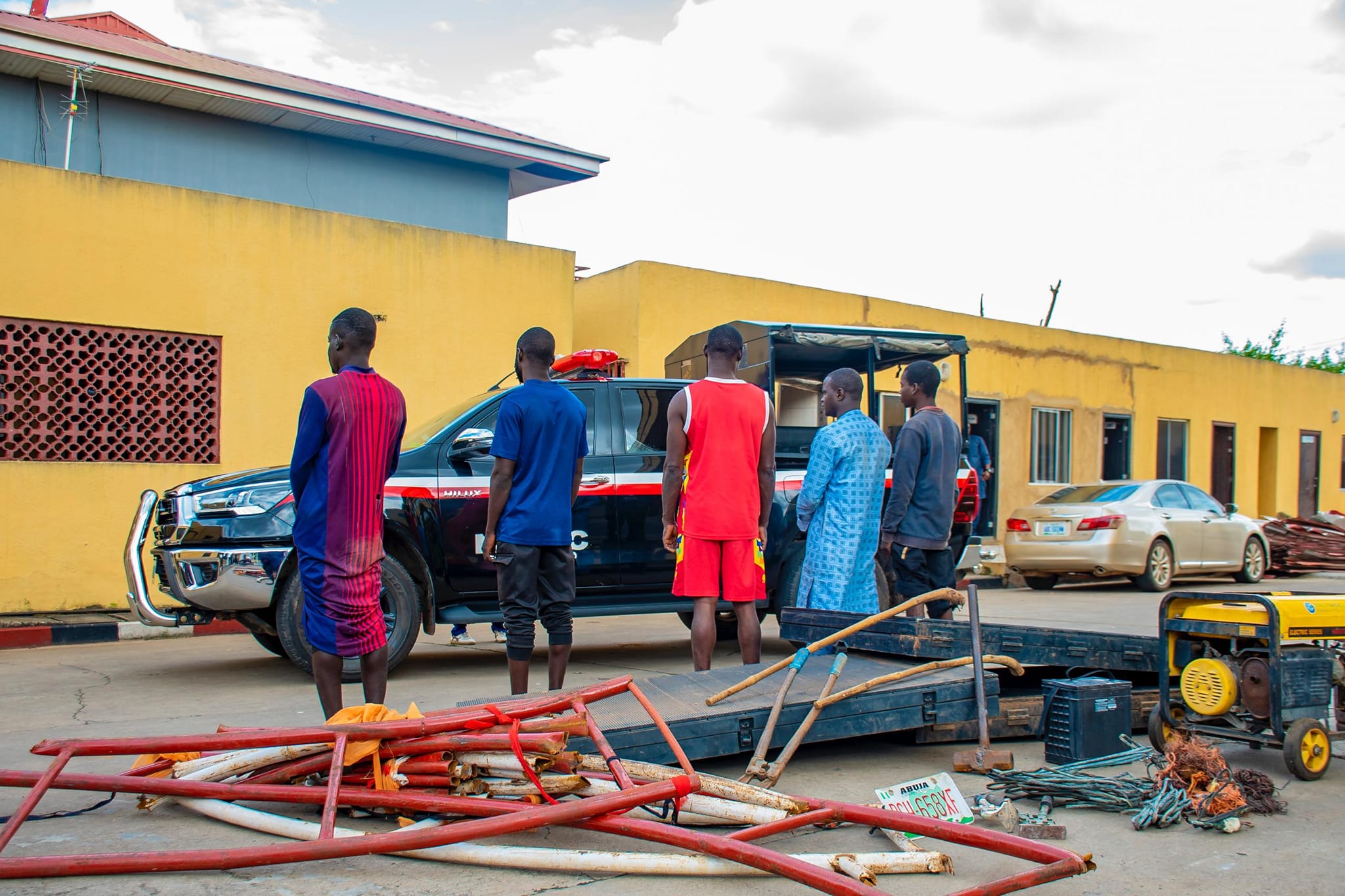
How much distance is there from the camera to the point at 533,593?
4926 mm

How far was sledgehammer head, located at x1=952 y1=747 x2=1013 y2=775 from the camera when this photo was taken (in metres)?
4.14

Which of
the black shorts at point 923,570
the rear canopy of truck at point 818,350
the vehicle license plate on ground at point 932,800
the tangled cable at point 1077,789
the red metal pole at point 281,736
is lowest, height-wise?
the tangled cable at point 1077,789

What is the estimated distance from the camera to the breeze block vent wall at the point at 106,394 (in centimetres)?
922

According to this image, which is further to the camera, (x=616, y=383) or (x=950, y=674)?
(x=616, y=383)

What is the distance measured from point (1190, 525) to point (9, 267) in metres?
13.0

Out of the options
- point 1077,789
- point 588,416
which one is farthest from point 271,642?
point 1077,789

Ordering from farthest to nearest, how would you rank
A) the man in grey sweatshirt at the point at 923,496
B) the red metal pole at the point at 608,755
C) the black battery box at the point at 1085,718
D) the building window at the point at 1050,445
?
the building window at the point at 1050,445 < the man in grey sweatshirt at the point at 923,496 < the black battery box at the point at 1085,718 < the red metal pole at the point at 608,755

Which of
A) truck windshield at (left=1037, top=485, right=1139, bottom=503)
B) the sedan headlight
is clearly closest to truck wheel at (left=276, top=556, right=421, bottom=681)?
the sedan headlight

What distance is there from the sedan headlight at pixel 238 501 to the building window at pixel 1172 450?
694 inches

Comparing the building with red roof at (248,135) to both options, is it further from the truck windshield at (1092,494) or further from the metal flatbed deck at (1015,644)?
the metal flatbed deck at (1015,644)

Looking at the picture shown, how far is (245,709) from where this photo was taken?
561cm

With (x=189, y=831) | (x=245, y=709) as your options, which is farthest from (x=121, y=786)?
(x=245, y=709)

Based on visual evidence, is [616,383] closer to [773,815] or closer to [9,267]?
[773,815]

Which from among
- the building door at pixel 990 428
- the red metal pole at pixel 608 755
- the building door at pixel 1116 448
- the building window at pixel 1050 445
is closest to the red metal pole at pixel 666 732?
the red metal pole at pixel 608 755
